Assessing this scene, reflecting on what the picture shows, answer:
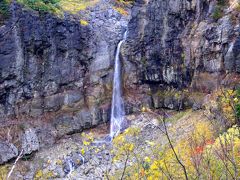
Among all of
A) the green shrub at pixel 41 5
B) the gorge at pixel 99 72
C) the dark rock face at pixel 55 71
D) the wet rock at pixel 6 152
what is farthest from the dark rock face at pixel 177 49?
the wet rock at pixel 6 152

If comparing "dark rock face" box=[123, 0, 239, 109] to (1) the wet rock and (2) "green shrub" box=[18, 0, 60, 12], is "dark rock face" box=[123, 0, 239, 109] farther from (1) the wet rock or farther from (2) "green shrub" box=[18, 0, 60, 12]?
(1) the wet rock

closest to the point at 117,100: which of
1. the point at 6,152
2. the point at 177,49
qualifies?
the point at 177,49

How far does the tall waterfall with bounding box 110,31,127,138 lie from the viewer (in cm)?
3071

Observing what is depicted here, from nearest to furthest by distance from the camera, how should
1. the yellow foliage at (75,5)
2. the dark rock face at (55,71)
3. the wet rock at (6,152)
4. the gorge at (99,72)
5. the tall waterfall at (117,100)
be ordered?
the wet rock at (6,152)
the gorge at (99,72)
the dark rock face at (55,71)
the tall waterfall at (117,100)
the yellow foliage at (75,5)

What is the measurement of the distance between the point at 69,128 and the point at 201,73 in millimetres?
11202

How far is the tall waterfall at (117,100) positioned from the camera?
3071 cm

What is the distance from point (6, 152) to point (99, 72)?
10422 millimetres

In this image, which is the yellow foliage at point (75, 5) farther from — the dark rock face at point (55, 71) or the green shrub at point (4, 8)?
the green shrub at point (4, 8)

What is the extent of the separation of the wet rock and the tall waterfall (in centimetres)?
808

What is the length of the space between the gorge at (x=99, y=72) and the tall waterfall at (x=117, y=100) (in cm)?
9

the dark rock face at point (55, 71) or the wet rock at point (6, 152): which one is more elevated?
the dark rock face at point (55, 71)

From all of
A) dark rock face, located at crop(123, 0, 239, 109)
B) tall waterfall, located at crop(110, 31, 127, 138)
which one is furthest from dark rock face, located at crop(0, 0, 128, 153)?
dark rock face, located at crop(123, 0, 239, 109)

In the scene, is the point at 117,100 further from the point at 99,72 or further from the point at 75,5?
the point at 75,5

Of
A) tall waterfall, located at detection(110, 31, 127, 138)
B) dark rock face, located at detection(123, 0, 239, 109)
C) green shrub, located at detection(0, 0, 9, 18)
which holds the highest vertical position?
green shrub, located at detection(0, 0, 9, 18)
